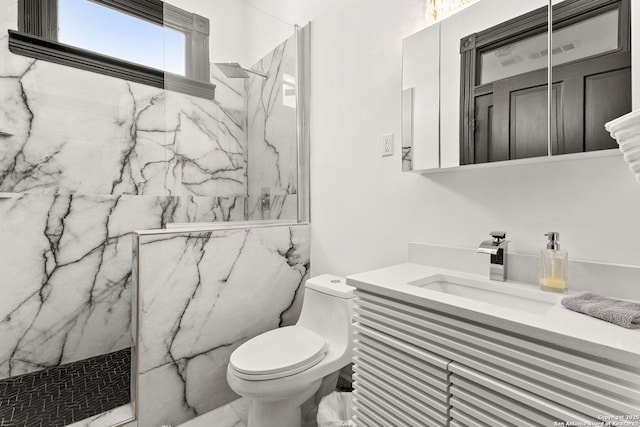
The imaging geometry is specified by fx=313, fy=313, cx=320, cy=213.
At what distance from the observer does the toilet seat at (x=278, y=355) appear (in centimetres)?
117

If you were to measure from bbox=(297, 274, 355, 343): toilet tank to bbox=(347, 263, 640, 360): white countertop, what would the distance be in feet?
1.49

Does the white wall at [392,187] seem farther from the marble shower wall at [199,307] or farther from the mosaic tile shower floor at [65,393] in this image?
the mosaic tile shower floor at [65,393]

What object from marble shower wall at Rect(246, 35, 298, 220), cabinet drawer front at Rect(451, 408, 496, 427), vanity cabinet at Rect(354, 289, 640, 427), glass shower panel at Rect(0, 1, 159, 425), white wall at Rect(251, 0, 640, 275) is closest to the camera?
vanity cabinet at Rect(354, 289, 640, 427)

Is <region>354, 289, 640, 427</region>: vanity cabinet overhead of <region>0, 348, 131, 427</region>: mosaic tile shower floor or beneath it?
overhead

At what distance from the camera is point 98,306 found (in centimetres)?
196

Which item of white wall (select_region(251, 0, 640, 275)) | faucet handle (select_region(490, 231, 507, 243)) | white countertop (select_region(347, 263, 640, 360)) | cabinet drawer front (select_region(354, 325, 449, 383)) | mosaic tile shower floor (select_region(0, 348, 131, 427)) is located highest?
white wall (select_region(251, 0, 640, 275))

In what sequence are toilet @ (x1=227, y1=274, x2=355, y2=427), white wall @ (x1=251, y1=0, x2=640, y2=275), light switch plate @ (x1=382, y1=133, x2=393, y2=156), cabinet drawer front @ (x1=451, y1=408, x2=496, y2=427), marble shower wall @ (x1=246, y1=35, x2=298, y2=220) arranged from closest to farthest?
cabinet drawer front @ (x1=451, y1=408, x2=496, y2=427), white wall @ (x1=251, y1=0, x2=640, y2=275), toilet @ (x1=227, y1=274, x2=355, y2=427), light switch plate @ (x1=382, y1=133, x2=393, y2=156), marble shower wall @ (x1=246, y1=35, x2=298, y2=220)

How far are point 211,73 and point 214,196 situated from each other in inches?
27.6

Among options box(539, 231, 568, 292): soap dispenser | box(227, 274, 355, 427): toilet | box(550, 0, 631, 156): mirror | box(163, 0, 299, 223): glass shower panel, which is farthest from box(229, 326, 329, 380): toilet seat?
box(550, 0, 631, 156): mirror

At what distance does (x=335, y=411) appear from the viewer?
1.31m

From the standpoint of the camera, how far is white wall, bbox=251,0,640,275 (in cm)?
93

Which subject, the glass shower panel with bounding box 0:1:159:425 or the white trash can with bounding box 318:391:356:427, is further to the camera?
the glass shower panel with bounding box 0:1:159:425

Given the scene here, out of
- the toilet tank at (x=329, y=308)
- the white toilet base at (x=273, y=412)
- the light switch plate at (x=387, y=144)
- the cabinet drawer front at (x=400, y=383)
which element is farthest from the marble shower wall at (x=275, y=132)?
the cabinet drawer front at (x=400, y=383)

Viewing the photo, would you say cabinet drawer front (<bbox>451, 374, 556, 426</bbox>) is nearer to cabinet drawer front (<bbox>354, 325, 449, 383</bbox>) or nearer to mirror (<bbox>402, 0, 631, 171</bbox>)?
cabinet drawer front (<bbox>354, 325, 449, 383</bbox>)
